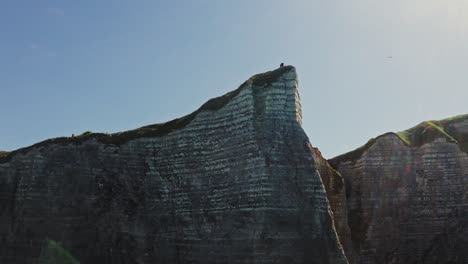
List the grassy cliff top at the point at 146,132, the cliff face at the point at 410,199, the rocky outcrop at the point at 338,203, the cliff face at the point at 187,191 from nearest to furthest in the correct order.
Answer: the cliff face at the point at 187,191 → the grassy cliff top at the point at 146,132 → the rocky outcrop at the point at 338,203 → the cliff face at the point at 410,199

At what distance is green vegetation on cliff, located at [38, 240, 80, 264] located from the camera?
29.5 meters

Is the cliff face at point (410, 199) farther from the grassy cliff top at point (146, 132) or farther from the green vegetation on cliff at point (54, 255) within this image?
the green vegetation on cliff at point (54, 255)

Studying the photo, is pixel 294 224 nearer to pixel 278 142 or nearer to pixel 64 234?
pixel 278 142

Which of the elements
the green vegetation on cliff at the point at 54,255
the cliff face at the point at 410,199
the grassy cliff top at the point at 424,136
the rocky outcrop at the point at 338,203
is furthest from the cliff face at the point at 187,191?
the grassy cliff top at the point at 424,136

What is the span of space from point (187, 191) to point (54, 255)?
750cm

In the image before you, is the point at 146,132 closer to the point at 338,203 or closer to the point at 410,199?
the point at 338,203

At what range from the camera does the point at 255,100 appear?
28.1 meters

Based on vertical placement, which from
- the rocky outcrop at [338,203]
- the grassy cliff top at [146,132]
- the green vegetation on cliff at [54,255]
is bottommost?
the green vegetation on cliff at [54,255]

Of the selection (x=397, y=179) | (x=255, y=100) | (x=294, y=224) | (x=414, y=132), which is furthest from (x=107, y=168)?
(x=414, y=132)

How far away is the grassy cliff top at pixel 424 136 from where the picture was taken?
40438mm

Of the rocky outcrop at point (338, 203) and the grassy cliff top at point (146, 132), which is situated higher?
the grassy cliff top at point (146, 132)

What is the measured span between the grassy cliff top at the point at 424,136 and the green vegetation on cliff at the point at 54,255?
67.4 feet

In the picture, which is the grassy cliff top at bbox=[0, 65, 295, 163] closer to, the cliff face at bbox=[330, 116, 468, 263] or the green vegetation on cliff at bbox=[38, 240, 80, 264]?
the green vegetation on cliff at bbox=[38, 240, 80, 264]

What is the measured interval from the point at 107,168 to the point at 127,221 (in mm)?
3228
